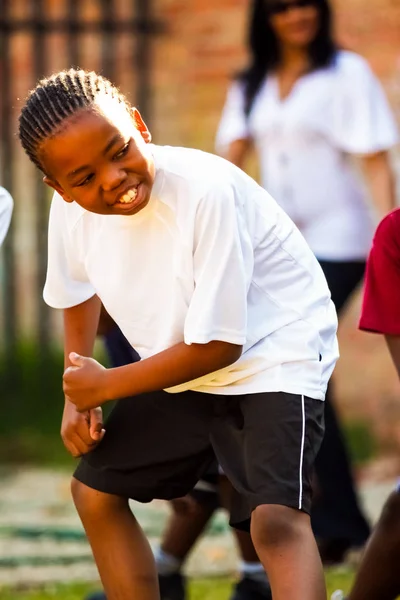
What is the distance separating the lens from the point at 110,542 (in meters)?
3.14

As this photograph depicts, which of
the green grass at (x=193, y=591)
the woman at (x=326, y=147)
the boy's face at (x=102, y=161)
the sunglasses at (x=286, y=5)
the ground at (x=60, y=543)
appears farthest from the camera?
the sunglasses at (x=286, y=5)

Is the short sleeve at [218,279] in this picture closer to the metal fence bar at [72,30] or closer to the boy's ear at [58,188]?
the boy's ear at [58,188]

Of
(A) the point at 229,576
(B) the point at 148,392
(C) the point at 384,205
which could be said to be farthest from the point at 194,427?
(C) the point at 384,205

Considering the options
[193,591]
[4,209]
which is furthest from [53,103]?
[193,591]

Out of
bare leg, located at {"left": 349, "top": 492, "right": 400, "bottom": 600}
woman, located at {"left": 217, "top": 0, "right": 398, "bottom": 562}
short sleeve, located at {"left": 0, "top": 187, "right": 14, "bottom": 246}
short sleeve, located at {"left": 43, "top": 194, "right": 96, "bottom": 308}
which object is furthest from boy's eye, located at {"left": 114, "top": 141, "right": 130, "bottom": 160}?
woman, located at {"left": 217, "top": 0, "right": 398, "bottom": 562}

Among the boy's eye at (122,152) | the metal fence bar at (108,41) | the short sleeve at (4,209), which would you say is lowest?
the metal fence bar at (108,41)

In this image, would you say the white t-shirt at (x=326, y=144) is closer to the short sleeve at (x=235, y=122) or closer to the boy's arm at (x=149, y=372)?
the short sleeve at (x=235, y=122)

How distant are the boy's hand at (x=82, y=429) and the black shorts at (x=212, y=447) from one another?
0.10ft

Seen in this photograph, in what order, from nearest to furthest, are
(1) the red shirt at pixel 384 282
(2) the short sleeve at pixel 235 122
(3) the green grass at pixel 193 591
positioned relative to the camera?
1. (1) the red shirt at pixel 384 282
2. (3) the green grass at pixel 193 591
3. (2) the short sleeve at pixel 235 122

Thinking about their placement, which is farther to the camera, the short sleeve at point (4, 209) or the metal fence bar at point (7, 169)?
the metal fence bar at point (7, 169)

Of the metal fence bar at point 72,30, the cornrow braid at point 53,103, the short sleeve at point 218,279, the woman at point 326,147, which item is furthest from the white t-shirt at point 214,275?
the metal fence bar at point 72,30

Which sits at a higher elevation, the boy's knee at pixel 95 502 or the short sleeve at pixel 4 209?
the short sleeve at pixel 4 209

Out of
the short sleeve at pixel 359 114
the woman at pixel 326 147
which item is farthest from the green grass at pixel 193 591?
the short sleeve at pixel 359 114

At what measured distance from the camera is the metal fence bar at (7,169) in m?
6.70
